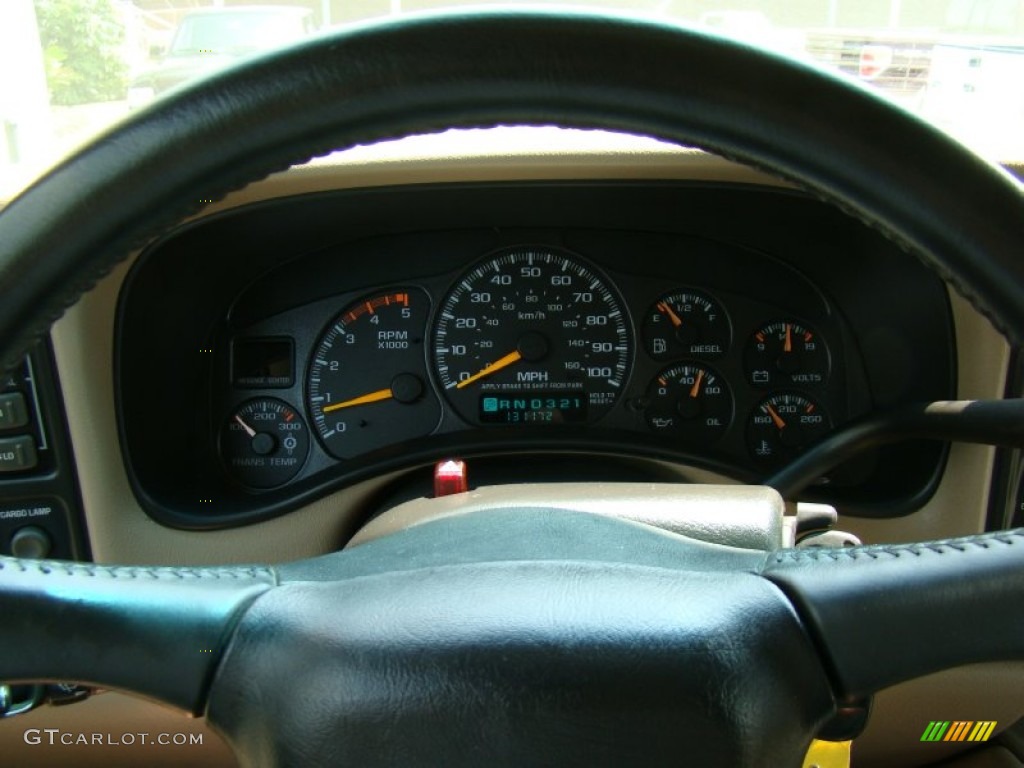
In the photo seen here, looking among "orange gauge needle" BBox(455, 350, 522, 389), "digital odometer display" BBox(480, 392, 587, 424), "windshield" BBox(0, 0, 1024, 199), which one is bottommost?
"digital odometer display" BBox(480, 392, 587, 424)

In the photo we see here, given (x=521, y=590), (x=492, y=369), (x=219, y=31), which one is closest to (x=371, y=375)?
(x=492, y=369)

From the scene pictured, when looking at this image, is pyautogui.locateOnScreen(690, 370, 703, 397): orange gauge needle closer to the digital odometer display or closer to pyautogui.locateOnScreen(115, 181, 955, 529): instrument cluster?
pyautogui.locateOnScreen(115, 181, 955, 529): instrument cluster

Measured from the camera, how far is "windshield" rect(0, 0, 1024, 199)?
1988 mm

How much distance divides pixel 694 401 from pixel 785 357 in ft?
0.63

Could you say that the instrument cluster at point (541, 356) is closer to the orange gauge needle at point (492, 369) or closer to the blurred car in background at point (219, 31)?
the orange gauge needle at point (492, 369)

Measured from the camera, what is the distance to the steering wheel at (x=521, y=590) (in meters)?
0.70

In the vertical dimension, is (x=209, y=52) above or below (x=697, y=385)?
above

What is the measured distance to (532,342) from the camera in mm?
2105

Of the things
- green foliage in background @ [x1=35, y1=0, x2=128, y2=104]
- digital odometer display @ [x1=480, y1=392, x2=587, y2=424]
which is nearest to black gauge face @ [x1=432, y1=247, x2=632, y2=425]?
digital odometer display @ [x1=480, y1=392, x2=587, y2=424]

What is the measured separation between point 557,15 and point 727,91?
0.38 feet

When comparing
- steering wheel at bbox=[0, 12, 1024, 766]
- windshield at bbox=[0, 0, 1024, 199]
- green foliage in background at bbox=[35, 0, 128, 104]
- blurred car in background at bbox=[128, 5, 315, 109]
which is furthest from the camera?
green foliage in background at bbox=[35, 0, 128, 104]

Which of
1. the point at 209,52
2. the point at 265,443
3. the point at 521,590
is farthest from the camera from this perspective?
the point at 265,443

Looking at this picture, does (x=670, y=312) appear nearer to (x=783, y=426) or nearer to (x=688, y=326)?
(x=688, y=326)

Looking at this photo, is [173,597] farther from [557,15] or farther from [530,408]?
[530,408]
